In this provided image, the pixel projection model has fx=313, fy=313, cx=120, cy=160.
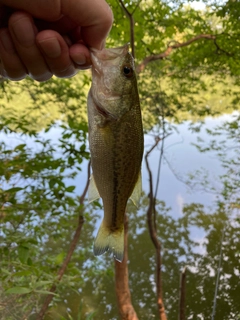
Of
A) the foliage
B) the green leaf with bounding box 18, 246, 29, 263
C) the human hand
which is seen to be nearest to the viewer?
the human hand

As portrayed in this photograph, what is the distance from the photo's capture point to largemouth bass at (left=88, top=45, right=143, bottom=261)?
127 cm

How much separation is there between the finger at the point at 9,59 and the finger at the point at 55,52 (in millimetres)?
112

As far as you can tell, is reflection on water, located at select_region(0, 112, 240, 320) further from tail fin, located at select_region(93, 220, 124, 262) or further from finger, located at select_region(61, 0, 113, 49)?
finger, located at select_region(61, 0, 113, 49)

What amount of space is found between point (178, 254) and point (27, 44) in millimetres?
6069

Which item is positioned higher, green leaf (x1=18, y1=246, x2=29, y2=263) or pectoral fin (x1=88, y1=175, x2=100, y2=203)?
pectoral fin (x1=88, y1=175, x2=100, y2=203)

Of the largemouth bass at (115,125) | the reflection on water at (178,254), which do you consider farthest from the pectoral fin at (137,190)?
the reflection on water at (178,254)

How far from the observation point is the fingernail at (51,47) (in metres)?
1.04

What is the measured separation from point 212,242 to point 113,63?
624cm

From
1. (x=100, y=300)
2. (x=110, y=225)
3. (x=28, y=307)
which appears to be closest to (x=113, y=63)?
(x=110, y=225)

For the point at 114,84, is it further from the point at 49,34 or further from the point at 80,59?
the point at 49,34

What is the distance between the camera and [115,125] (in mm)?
1285

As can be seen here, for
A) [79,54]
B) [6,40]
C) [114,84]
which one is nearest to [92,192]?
[114,84]

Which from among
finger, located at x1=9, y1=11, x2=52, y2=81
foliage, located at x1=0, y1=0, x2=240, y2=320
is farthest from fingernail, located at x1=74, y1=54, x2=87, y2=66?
foliage, located at x1=0, y1=0, x2=240, y2=320

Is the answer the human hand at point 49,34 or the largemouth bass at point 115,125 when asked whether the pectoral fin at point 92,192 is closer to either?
the largemouth bass at point 115,125
